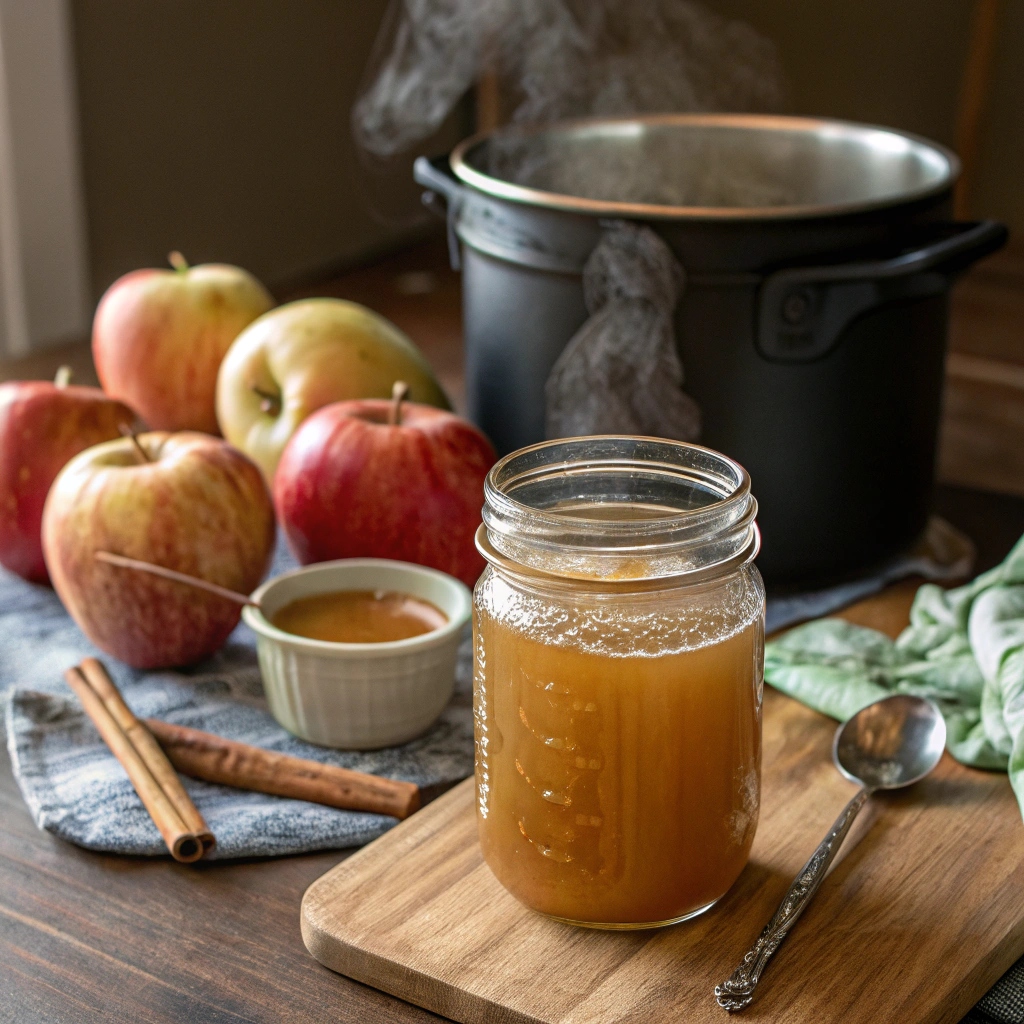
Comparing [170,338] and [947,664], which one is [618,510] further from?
[170,338]

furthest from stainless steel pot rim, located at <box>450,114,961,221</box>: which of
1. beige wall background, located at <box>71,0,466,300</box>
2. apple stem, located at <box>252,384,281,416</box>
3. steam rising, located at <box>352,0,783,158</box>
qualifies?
beige wall background, located at <box>71,0,466,300</box>

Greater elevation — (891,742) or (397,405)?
(397,405)

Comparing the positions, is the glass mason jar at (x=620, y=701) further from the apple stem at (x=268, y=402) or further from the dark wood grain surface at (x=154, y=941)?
the apple stem at (x=268, y=402)

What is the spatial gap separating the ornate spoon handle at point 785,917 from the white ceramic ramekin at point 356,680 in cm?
26

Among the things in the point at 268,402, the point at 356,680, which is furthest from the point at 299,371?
the point at 356,680

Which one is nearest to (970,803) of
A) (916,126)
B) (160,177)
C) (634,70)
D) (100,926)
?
(100,926)

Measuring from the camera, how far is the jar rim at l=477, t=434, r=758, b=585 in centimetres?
55

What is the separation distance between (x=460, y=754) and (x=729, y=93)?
850 mm

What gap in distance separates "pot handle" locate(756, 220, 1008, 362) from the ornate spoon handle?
0.35 meters

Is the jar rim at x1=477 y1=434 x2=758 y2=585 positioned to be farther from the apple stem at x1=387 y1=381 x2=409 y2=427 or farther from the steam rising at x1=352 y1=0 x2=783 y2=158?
the steam rising at x1=352 y1=0 x2=783 y2=158

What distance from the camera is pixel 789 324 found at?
91cm

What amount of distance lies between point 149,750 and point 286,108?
1.69 m

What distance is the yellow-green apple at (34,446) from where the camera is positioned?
98 cm

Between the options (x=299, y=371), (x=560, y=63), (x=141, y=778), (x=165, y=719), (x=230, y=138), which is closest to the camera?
(x=141, y=778)
